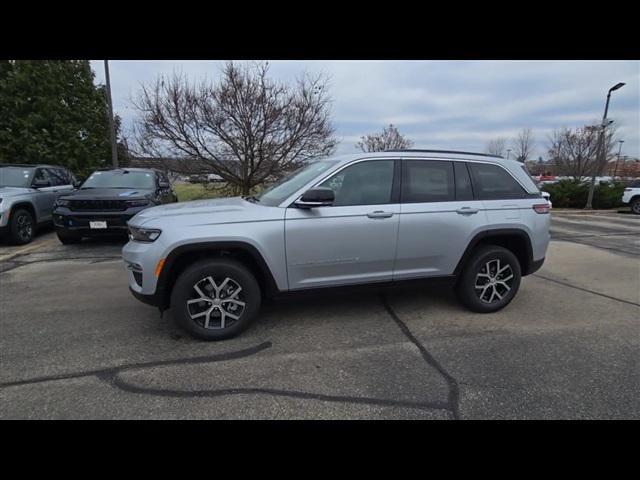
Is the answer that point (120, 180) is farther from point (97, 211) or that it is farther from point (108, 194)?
point (97, 211)

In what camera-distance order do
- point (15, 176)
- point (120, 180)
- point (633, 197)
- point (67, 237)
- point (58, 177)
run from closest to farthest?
point (67, 237), point (120, 180), point (15, 176), point (58, 177), point (633, 197)

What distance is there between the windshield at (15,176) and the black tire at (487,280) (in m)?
9.34

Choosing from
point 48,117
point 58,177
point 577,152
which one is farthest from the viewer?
point 577,152

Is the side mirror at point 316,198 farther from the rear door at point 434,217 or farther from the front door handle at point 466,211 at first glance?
the front door handle at point 466,211

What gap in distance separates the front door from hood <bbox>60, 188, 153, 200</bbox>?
5.03 metres

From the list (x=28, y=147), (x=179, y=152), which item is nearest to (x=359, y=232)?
(x=179, y=152)

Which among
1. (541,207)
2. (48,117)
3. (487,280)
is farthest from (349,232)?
(48,117)

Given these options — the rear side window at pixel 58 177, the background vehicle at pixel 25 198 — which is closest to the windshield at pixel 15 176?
the background vehicle at pixel 25 198

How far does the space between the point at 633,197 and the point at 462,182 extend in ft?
57.4

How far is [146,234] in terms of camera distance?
313cm

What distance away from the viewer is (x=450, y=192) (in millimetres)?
3789

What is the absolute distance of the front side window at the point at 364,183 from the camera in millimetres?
3490

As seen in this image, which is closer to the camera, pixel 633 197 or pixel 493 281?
pixel 493 281
